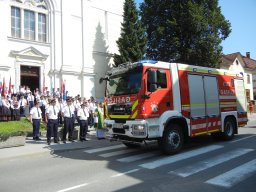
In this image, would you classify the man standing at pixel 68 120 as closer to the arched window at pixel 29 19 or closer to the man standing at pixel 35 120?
the man standing at pixel 35 120

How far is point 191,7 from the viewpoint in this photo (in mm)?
28531

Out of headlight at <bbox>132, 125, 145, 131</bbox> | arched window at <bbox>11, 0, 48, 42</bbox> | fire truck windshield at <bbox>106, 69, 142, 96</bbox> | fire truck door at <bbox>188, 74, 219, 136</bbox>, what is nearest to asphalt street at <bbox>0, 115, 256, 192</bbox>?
fire truck door at <bbox>188, 74, 219, 136</bbox>

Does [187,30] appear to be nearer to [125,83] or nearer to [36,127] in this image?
[36,127]

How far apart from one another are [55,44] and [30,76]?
11.3 feet

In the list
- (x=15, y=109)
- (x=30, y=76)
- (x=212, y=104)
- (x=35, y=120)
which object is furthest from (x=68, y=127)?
(x=30, y=76)

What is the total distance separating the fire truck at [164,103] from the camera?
358 inches

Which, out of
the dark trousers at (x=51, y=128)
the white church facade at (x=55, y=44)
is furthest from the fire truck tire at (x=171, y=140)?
the white church facade at (x=55, y=44)

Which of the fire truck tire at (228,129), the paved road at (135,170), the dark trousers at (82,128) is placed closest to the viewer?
the paved road at (135,170)

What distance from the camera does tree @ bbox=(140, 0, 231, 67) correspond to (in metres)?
29.3

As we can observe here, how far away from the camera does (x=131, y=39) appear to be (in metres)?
26.4

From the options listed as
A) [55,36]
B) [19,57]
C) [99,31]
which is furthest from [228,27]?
[19,57]

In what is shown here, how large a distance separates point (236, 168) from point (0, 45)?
18.9 meters

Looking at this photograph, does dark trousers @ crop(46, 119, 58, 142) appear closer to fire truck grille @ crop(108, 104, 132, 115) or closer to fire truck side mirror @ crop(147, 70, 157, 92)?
fire truck grille @ crop(108, 104, 132, 115)

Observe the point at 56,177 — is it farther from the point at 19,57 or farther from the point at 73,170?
the point at 19,57
